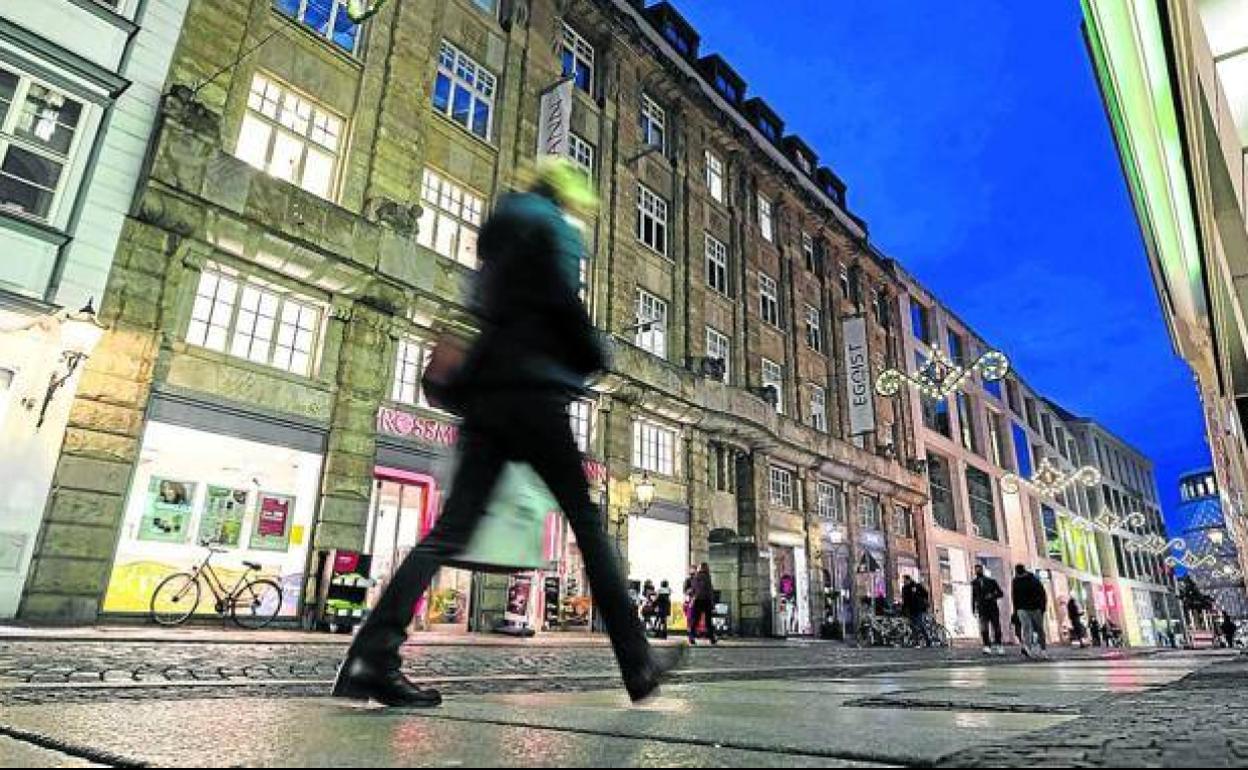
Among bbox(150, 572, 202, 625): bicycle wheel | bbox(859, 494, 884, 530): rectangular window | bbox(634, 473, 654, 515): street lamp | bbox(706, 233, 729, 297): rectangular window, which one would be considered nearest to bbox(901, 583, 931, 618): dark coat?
bbox(634, 473, 654, 515): street lamp

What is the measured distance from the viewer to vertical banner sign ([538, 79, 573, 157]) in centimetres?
1731

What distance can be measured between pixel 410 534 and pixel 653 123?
54.2ft

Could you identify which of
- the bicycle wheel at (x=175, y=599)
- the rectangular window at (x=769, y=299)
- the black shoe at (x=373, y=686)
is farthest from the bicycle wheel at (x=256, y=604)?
the rectangular window at (x=769, y=299)

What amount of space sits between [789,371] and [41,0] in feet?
75.9

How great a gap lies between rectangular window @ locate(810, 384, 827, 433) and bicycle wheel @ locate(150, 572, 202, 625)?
22.1 metres

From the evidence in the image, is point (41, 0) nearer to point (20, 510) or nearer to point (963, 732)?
point (20, 510)

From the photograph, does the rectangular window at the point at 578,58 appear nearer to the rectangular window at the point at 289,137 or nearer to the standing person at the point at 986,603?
the rectangular window at the point at 289,137

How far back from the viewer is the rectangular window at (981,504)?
3794cm

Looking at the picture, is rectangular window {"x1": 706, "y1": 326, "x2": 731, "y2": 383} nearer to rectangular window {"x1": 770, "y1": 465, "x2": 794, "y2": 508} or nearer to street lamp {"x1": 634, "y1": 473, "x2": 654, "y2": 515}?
rectangular window {"x1": 770, "y1": 465, "x2": 794, "y2": 508}

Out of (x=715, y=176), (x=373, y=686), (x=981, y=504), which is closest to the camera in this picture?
(x=373, y=686)

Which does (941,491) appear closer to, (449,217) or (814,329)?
(814,329)

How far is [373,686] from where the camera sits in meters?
2.36

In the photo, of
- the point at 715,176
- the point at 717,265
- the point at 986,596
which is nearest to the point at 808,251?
the point at 715,176

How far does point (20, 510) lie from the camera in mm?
9602
